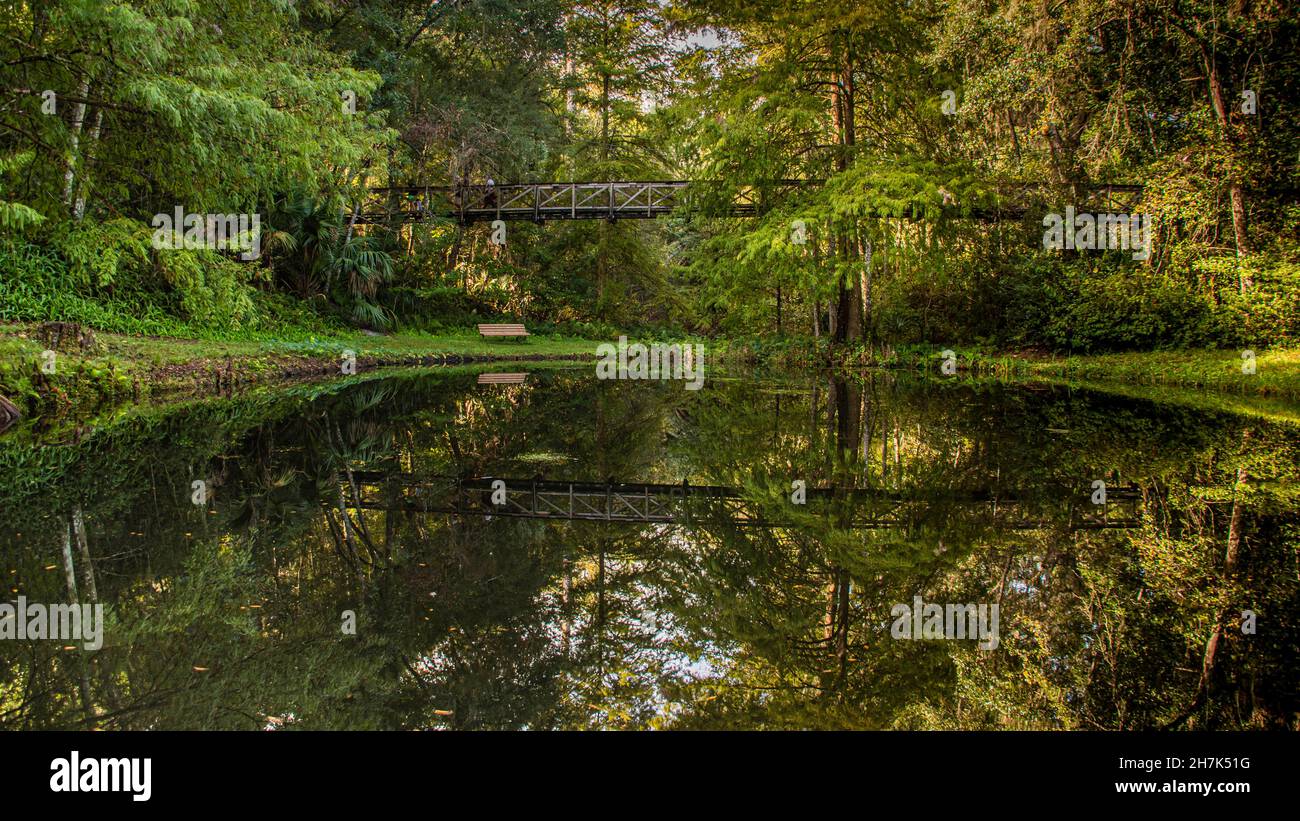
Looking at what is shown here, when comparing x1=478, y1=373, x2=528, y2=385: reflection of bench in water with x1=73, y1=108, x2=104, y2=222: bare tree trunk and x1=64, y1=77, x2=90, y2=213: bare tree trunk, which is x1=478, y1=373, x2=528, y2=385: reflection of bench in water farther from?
x1=64, y1=77, x2=90, y2=213: bare tree trunk

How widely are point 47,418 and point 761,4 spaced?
15.9m

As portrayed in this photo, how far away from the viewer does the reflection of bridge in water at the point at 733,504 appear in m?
4.19

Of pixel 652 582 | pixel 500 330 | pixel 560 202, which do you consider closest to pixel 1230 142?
pixel 652 582

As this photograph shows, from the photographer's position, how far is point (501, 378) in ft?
49.1

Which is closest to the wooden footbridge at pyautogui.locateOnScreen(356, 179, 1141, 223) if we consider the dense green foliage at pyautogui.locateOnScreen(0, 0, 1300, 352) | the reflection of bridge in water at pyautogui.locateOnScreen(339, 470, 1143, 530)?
the dense green foliage at pyautogui.locateOnScreen(0, 0, 1300, 352)

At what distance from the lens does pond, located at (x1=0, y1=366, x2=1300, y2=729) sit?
7.12 feet

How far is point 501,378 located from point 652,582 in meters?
12.2

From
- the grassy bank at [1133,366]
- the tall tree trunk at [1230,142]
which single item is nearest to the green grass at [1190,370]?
the grassy bank at [1133,366]

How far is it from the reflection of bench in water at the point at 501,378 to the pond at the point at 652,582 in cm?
696

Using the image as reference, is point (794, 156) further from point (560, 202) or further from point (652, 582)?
point (652, 582)

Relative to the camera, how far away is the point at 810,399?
10.9 metres

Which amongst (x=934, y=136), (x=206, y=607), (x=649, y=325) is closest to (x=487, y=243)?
(x=649, y=325)

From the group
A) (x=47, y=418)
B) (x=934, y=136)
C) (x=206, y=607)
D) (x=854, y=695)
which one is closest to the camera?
(x=854, y=695)
